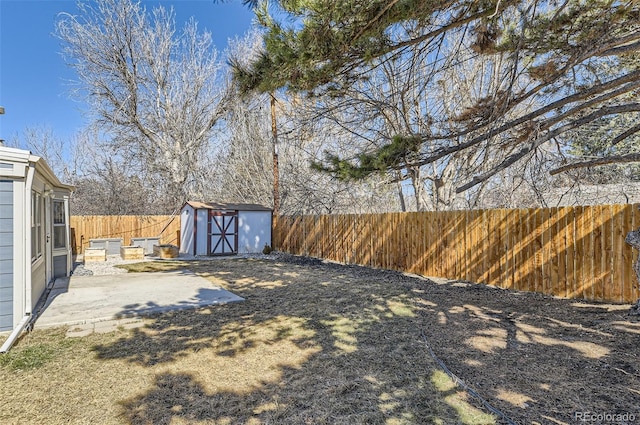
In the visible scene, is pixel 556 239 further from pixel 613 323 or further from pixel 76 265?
pixel 76 265

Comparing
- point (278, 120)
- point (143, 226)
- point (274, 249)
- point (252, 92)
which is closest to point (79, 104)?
point (143, 226)

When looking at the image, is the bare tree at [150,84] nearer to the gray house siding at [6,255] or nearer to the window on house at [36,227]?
the window on house at [36,227]

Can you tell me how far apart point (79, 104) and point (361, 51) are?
15107 mm

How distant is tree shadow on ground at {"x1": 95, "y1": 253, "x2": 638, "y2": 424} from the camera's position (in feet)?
7.19

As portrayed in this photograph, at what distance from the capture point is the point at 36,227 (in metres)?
4.95

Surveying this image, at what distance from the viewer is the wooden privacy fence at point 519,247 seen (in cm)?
464

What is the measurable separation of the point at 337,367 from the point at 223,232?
9789mm

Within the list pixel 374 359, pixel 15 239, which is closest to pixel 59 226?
pixel 15 239

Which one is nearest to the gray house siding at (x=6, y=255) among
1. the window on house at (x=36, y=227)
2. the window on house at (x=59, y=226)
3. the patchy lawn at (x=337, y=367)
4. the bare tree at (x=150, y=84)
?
the patchy lawn at (x=337, y=367)

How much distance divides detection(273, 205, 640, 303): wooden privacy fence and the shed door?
16.5ft

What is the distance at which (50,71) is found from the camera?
44.2 feet

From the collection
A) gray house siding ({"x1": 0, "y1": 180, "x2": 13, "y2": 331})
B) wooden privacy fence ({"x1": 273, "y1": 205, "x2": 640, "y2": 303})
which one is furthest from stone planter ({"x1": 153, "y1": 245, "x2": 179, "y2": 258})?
gray house siding ({"x1": 0, "y1": 180, "x2": 13, "y2": 331})

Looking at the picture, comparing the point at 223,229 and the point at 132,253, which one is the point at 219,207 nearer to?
the point at 223,229
